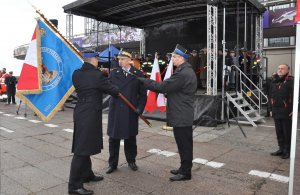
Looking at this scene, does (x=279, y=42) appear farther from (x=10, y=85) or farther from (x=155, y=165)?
(x=155, y=165)

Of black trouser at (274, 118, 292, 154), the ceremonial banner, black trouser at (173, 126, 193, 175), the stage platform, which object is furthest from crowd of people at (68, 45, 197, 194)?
the stage platform

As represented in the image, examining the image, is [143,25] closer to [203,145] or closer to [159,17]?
[159,17]

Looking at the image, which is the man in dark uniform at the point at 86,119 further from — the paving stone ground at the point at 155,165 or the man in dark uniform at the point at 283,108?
the man in dark uniform at the point at 283,108

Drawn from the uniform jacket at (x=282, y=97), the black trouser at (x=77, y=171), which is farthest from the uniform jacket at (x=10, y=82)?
the uniform jacket at (x=282, y=97)

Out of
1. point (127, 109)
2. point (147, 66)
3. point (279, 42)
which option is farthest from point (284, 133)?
point (279, 42)

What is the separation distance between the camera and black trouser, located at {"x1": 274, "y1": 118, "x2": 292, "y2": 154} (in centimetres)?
594

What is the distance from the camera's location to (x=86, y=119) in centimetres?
393

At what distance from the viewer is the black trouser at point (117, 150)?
4.79 metres

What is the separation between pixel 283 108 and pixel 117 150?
11.2ft

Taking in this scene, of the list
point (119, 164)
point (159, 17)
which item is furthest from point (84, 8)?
point (119, 164)

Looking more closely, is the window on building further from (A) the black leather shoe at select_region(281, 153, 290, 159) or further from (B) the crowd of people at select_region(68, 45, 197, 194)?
(B) the crowd of people at select_region(68, 45, 197, 194)

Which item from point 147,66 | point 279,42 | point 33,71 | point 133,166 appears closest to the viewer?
point 33,71

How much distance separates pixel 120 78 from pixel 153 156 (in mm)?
1858

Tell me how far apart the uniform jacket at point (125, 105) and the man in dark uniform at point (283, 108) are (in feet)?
9.56
